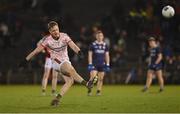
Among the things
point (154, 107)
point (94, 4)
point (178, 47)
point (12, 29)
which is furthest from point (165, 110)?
point (94, 4)

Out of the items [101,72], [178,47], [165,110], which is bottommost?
[165,110]

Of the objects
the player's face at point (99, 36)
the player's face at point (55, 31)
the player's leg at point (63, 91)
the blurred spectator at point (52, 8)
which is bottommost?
the player's leg at point (63, 91)

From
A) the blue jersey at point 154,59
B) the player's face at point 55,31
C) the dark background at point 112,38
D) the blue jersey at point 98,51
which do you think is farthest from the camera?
the dark background at point 112,38

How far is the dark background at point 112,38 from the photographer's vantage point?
112 ft

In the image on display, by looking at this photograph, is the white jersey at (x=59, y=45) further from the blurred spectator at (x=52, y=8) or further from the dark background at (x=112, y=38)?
the blurred spectator at (x=52, y=8)

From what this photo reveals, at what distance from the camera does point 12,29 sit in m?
35.3

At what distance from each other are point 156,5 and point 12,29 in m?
9.34

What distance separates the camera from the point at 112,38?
36.0m

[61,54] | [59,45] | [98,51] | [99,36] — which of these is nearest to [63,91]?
[61,54]

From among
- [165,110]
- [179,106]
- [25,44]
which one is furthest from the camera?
[25,44]

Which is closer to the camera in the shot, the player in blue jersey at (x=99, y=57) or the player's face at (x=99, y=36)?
the player's face at (x=99, y=36)

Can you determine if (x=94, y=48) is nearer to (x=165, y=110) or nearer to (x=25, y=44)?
(x=165, y=110)

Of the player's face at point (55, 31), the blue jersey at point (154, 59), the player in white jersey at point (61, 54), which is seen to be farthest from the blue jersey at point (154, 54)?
the player's face at point (55, 31)

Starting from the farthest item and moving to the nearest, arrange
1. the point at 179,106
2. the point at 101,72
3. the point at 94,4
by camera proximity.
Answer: the point at 94,4 → the point at 101,72 → the point at 179,106
